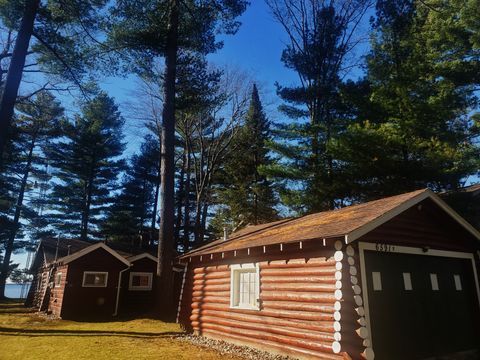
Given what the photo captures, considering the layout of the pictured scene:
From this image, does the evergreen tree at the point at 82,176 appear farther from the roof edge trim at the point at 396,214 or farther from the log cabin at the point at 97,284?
the roof edge trim at the point at 396,214

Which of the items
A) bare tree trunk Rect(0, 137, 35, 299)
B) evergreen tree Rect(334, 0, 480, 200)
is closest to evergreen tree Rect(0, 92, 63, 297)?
bare tree trunk Rect(0, 137, 35, 299)

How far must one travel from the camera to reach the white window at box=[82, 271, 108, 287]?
19578 mm

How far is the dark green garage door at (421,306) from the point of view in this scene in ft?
26.7

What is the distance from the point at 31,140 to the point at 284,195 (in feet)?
96.5

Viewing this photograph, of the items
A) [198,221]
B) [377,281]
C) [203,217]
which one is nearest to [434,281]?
[377,281]

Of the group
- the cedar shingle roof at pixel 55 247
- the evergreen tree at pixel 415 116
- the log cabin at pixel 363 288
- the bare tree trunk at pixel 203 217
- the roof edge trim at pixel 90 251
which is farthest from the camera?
the bare tree trunk at pixel 203 217

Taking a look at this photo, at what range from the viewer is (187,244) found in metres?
33.4

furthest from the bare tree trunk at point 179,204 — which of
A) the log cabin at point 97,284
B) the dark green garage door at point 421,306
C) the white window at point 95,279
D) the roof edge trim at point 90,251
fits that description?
the dark green garage door at point 421,306

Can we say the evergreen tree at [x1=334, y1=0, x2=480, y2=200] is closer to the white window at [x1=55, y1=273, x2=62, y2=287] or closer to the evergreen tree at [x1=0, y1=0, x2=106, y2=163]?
the evergreen tree at [x1=0, y1=0, x2=106, y2=163]

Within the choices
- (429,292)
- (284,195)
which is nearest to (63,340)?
(429,292)

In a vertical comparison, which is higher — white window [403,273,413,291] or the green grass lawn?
white window [403,273,413,291]

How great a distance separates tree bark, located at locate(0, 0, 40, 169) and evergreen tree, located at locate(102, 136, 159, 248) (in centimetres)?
2699

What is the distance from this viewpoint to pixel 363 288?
788 centimetres

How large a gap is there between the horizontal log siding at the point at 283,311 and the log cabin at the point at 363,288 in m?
0.02
